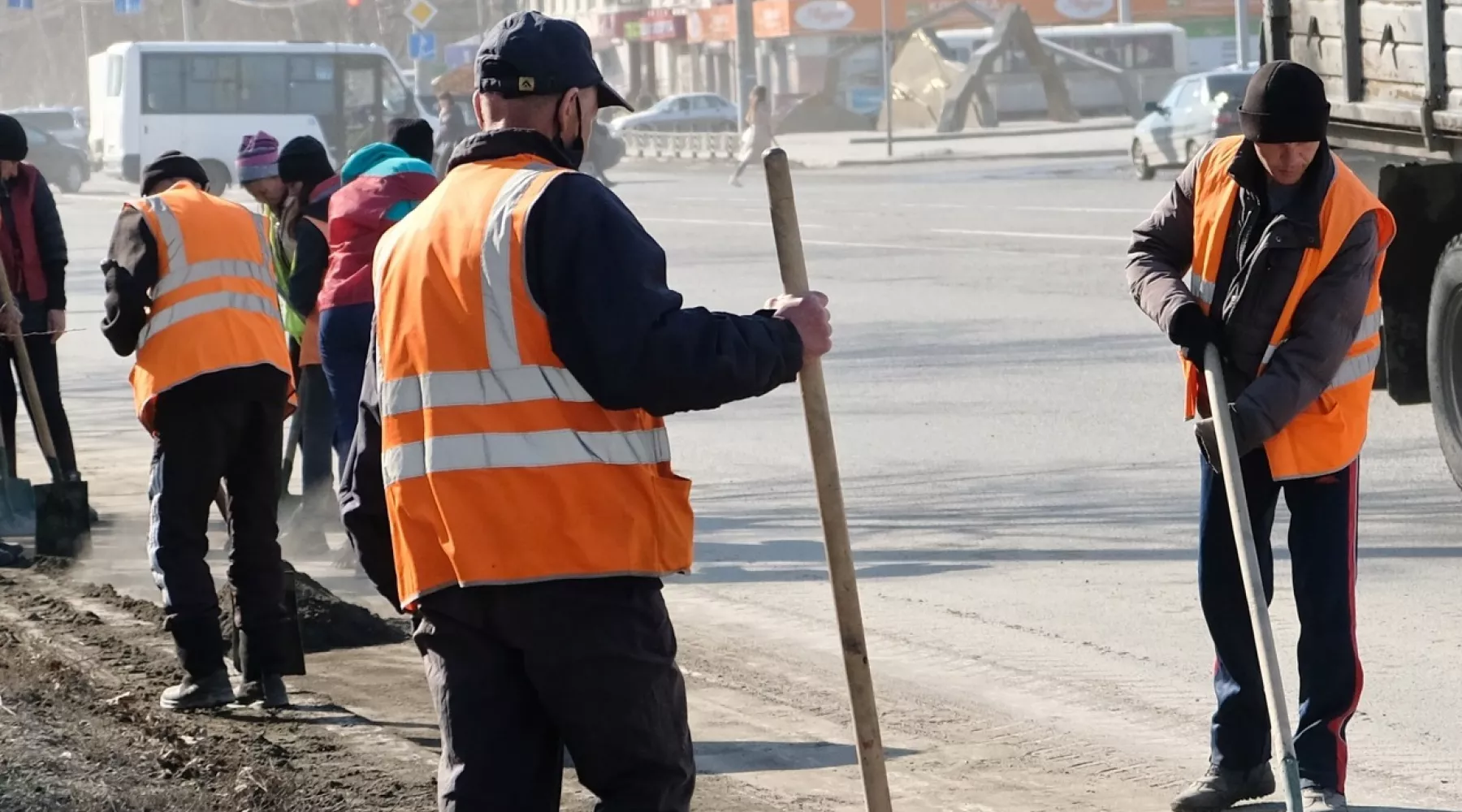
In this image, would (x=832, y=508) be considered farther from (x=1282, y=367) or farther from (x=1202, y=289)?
(x=1202, y=289)

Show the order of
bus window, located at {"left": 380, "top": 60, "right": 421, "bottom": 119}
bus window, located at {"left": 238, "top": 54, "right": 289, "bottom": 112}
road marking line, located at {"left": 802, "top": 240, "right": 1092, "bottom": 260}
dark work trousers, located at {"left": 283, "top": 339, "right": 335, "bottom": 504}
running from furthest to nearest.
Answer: bus window, located at {"left": 238, "top": 54, "right": 289, "bottom": 112} → bus window, located at {"left": 380, "top": 60, "right": 421, "bottom": 119} → road marking line, located at {"left": 802, "top": 240, "right": 1092, "bottom": 260} → dark work trousers, located at {"left": 283, "top": 339, "right": 335, "bottom": 504}

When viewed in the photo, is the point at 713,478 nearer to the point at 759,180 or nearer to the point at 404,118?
the point at 404,118

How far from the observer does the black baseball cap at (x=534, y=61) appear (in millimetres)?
3459

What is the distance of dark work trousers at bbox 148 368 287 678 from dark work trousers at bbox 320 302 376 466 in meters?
1.03

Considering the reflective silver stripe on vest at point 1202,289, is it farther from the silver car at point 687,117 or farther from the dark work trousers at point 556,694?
the silver car at point 687,117

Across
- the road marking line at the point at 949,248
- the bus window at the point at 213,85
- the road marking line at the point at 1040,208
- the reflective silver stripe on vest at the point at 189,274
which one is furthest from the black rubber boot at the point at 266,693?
the bus window at the point at 213,85

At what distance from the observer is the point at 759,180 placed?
125 feet

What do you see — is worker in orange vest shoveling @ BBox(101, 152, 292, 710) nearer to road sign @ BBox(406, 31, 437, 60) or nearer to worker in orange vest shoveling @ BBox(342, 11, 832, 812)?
worker in orange vest shoveling @ BBox(342, 11, 832, 812)

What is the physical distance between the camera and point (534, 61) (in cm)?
346

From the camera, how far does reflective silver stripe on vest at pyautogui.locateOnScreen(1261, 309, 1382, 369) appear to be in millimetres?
4828

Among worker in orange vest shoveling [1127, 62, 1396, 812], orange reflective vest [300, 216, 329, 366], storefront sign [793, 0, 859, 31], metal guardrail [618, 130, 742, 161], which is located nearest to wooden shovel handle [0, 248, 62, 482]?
orange reflective vest [300, 216, 329, 366]

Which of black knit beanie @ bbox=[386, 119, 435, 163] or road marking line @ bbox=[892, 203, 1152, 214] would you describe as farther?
road marking line @ bbox=[892, 203, 1152, 214]

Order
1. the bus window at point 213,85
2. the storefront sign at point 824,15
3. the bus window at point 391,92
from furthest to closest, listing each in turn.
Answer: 1. the storefront sign at point 824,15
2. the bus window at point 213,85
3. the bus window at point 391,92

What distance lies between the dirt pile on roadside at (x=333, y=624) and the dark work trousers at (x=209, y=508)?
67 cm
